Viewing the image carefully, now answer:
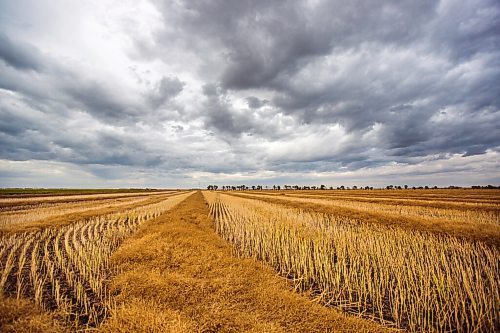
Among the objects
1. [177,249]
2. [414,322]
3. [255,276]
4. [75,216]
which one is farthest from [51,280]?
[75,216]

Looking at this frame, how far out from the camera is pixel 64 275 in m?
7.01

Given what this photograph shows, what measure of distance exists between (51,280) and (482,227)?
18765mm

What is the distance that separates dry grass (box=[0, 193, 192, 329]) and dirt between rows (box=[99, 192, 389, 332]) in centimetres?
45

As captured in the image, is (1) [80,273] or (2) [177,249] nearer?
(1) [80,273]

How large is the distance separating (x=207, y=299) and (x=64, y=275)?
15.8ft

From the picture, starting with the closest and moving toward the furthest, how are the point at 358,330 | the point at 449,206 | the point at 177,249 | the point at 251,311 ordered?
the point at 358,330 → the point at 251,311 → the point at 177,249 → the point at 449,206

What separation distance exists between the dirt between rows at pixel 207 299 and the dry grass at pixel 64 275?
0.45 m

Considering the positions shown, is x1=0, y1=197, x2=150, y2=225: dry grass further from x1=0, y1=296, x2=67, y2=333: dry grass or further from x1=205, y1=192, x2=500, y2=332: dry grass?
x1=205, y1=192, x2=500, y2=332: dry grass

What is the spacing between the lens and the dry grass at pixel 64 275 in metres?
5.11

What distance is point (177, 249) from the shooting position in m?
8.69

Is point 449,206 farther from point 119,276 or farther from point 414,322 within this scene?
point 119,276

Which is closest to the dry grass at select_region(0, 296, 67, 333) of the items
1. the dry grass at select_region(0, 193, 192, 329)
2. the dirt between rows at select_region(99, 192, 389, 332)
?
the dry grass at select_region(0, 193, 192, 329)

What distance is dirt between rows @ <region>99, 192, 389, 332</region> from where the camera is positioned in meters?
4.32

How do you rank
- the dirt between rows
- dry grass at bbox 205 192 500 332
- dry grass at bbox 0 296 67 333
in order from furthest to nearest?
1. dry grass at bbox 205 192 500 332
2. the dirt between rows
3. dry grass at bbox 0 296 67 333
